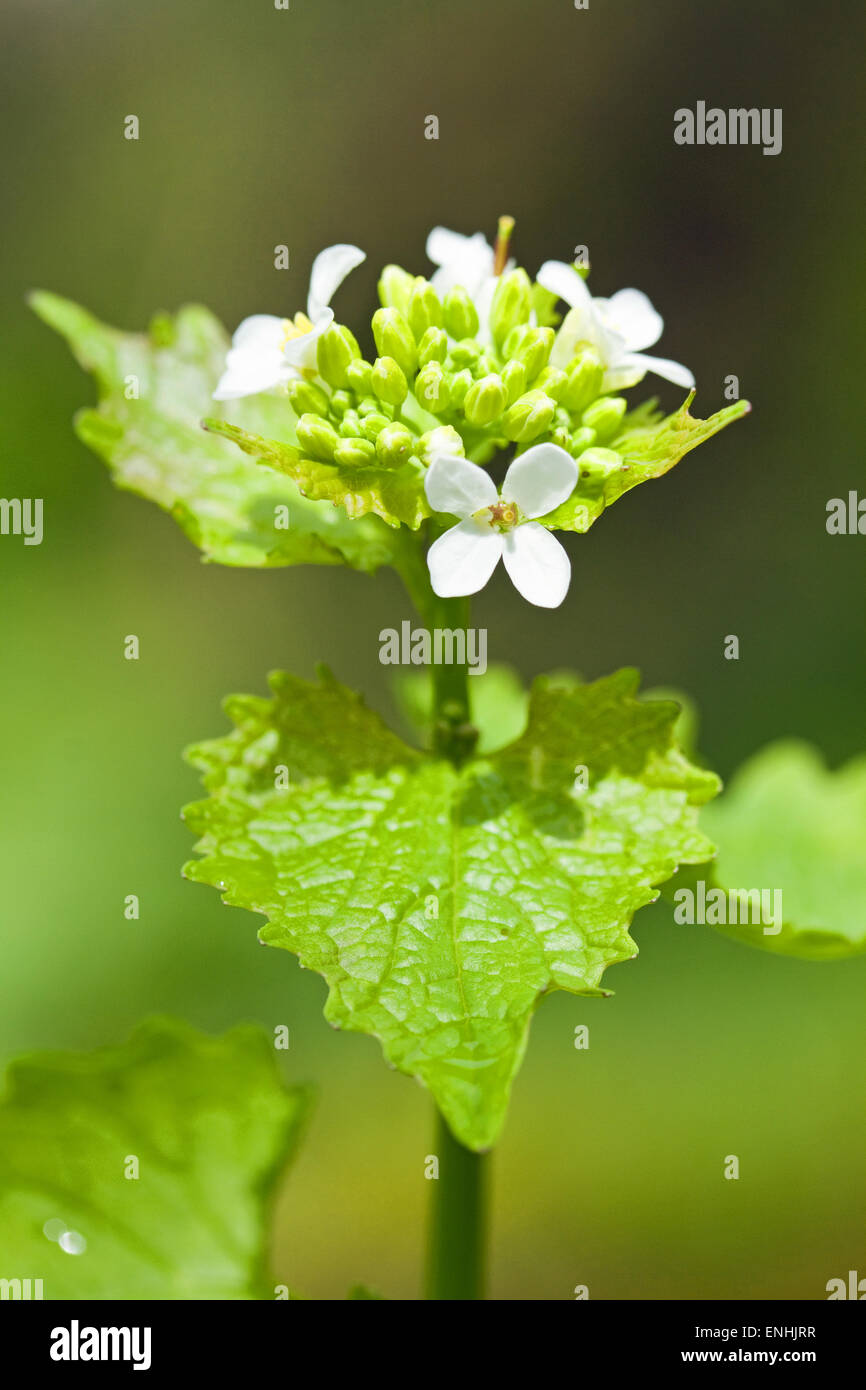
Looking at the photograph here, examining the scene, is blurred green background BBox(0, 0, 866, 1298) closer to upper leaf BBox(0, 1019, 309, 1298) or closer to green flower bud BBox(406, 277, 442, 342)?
upper leaf BBox(0, 1019, 309, 1298)

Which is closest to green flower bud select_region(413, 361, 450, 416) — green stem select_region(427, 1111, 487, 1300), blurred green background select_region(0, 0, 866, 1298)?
green stem select_region(427, 1111, 487, 1300)

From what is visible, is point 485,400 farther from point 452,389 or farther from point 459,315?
point 459,315

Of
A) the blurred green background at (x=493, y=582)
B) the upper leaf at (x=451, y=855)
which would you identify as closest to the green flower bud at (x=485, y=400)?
the upper leaf at (x=451, y=855)

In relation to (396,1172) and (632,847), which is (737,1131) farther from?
(632,847)

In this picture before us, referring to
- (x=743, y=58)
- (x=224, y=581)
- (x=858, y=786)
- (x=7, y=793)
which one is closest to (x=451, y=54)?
(x=743, y=58)

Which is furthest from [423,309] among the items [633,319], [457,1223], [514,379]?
[457,1223]
